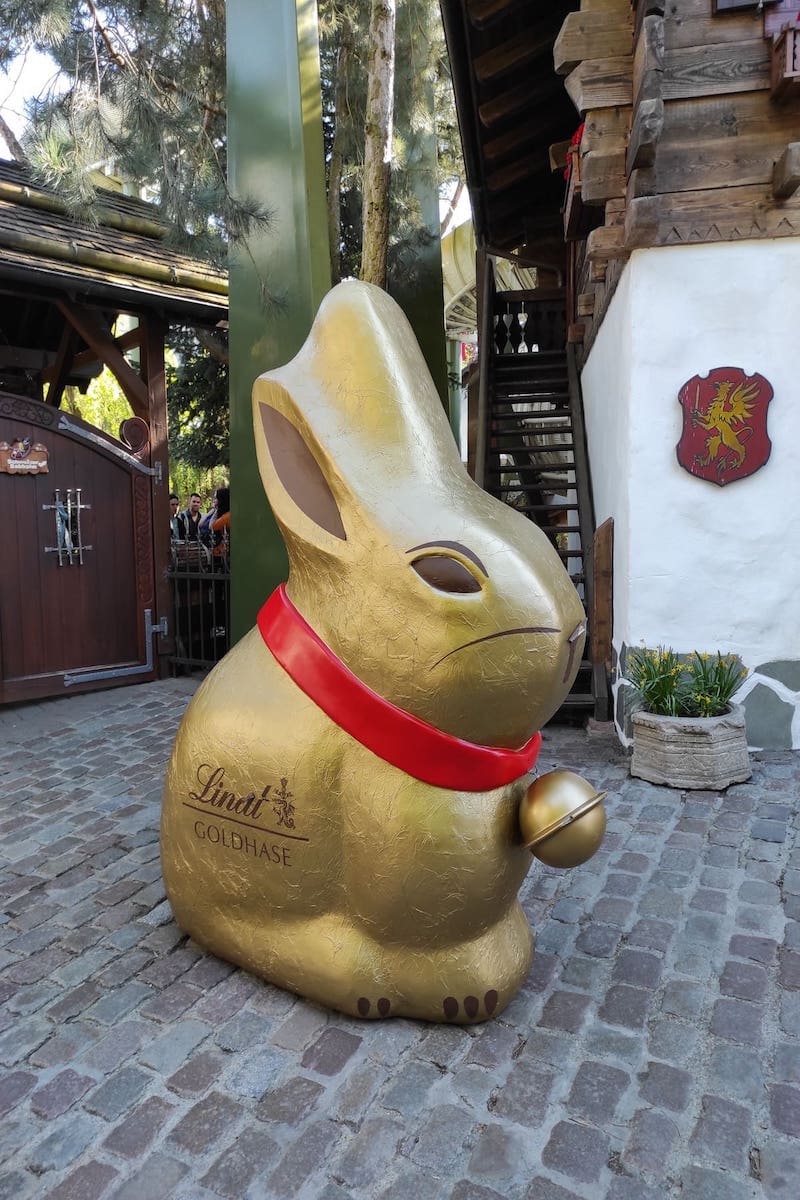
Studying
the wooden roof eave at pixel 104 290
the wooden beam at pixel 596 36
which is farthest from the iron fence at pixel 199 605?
the wooden beam at pixel 596 36

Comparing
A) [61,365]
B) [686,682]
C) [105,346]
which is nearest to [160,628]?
[105,346]

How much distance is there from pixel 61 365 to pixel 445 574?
7.11 m

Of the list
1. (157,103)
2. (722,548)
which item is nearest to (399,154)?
(157,103)

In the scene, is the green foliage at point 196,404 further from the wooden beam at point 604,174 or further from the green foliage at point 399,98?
the wooden beam at point 604,174

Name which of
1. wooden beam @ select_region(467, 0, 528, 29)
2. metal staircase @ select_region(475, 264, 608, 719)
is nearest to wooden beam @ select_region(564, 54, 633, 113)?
wooden beam @ select_region(467, 0, 528, 29)

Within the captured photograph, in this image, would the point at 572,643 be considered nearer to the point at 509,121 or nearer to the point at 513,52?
the point at 513,52

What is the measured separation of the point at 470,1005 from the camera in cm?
216

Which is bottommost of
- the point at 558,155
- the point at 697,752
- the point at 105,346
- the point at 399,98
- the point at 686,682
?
the point at 697,752

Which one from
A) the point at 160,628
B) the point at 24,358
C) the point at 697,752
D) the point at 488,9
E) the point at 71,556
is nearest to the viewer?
the point at 697,752

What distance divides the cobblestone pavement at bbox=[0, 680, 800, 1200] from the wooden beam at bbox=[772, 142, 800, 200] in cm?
343

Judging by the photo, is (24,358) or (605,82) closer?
(605,82)

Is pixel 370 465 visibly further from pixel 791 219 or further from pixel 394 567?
pixel 791 219

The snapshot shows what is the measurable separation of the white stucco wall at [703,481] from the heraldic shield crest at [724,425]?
0.06 metres

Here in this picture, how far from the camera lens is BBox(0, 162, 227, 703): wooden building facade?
595 centimetres
